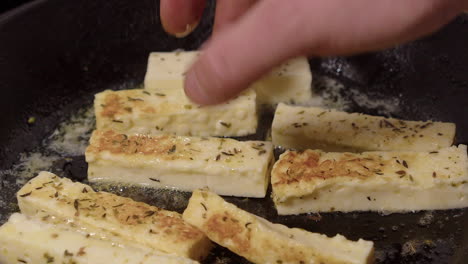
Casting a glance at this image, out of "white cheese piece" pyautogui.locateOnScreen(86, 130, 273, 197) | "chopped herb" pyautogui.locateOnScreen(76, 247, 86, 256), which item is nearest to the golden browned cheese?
"white cheese piece" pyautogui.locateOnScreen(86, 130, 273, 197)

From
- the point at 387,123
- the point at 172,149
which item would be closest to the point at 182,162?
the point at 172,149

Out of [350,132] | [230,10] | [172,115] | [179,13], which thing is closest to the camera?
[230,10]

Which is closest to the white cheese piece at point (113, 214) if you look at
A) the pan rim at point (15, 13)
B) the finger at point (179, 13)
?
the finger at point (179, 13)

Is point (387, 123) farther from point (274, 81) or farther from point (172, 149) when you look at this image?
point (172, 149)

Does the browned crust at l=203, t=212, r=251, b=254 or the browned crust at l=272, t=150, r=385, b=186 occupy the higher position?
the browned crust at l=272, t=150, r=385, b=186

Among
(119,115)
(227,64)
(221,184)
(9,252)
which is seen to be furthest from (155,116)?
(227,64)

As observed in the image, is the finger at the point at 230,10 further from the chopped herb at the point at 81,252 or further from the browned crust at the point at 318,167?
the chopped herb at the point at 81,252

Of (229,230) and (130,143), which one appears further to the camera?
(130,143)

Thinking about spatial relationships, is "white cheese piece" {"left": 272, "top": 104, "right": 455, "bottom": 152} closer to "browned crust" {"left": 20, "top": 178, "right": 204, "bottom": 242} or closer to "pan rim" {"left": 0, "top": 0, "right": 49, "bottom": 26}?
"browned crust" {"left": 20, "top": 178, "right": 204, "bottom": 242}
